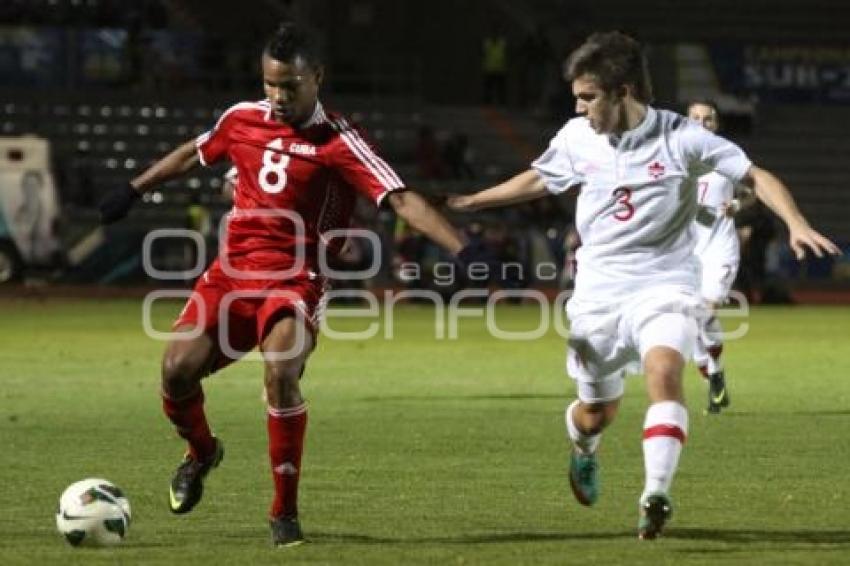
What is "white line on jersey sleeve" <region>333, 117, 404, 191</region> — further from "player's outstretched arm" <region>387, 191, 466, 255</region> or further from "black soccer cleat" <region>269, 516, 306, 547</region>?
"black soccer cleat" <region>269, 516, 306, 547</region>

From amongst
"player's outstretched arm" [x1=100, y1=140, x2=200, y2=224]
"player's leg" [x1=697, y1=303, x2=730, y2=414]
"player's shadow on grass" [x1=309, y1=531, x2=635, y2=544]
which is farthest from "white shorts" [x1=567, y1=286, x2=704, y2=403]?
"player's leg" [x1=697, y1=303, x2=730, y2=414]

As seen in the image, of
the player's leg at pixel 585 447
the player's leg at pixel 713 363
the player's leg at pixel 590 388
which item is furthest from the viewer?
the player's leg at pixel 713 363

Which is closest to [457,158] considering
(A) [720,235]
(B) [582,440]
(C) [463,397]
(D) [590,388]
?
(C) [463,397]

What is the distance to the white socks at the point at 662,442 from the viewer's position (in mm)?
8852

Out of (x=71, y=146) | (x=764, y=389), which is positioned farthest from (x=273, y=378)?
(x=71, y=146)

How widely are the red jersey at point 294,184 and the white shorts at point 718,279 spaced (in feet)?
21.4

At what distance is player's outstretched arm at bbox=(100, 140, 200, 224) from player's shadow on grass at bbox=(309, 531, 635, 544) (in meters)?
1.75

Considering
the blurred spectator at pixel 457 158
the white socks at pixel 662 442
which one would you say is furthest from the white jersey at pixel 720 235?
the blurred spectator at pixel 457 158

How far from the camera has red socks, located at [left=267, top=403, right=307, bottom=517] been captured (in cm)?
913

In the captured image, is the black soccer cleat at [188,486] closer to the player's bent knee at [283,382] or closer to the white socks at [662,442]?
the player's bent knee at [283,382]

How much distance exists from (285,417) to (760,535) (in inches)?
83.8

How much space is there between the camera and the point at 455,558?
28.6ft

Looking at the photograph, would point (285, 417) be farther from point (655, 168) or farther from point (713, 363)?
point (713, 363)

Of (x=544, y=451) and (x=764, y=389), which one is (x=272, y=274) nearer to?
(x=544, y=451)
